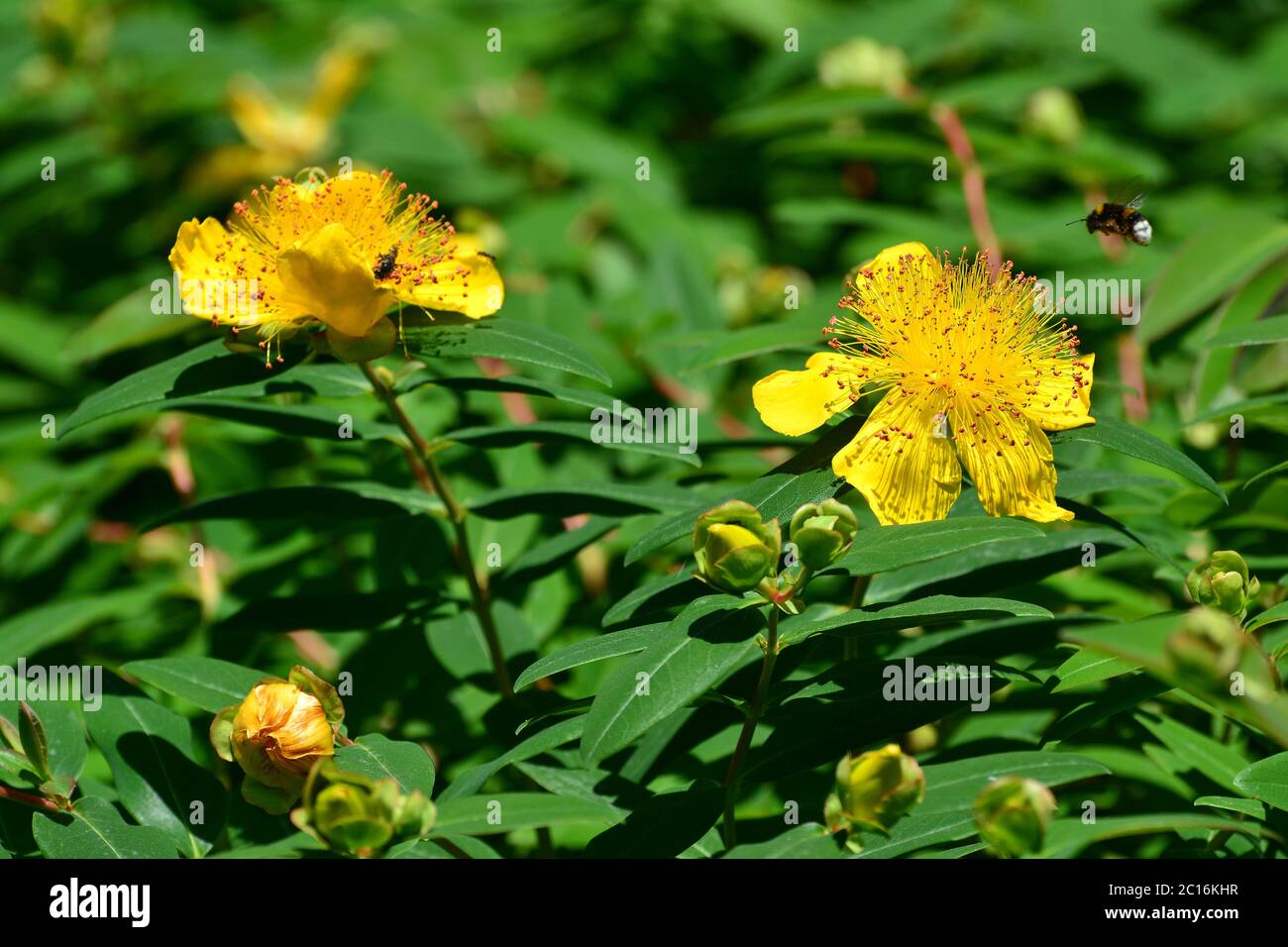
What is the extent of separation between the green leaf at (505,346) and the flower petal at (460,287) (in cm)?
3

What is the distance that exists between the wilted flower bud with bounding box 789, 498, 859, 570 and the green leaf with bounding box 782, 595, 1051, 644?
0.06 metres

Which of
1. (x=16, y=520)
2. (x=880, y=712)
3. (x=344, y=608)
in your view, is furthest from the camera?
(x=16, y=520)

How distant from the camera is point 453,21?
12.2 ft

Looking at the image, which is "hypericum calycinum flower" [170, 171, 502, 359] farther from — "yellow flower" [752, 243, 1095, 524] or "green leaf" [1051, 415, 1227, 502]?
"green leaf" [1051, 415, 1227, 502]

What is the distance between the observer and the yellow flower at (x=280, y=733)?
4.00 ft

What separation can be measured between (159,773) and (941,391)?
1019 mm

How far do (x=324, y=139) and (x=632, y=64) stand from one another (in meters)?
0.89

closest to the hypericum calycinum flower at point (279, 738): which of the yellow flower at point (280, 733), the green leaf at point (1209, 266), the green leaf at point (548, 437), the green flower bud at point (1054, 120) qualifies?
the yellow flower at point (280, 733)

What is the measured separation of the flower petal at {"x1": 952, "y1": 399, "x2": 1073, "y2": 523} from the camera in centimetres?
136

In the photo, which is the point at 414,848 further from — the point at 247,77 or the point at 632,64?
the point at 632,64

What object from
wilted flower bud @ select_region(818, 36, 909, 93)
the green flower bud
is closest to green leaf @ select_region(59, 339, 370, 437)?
wilted flower bud @ select_region(818, 36, 909, 93)

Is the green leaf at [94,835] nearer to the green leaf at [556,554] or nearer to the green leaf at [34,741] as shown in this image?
the green leaf at [34,741]

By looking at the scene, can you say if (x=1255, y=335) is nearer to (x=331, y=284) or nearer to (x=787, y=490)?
(x=787, y=490)
